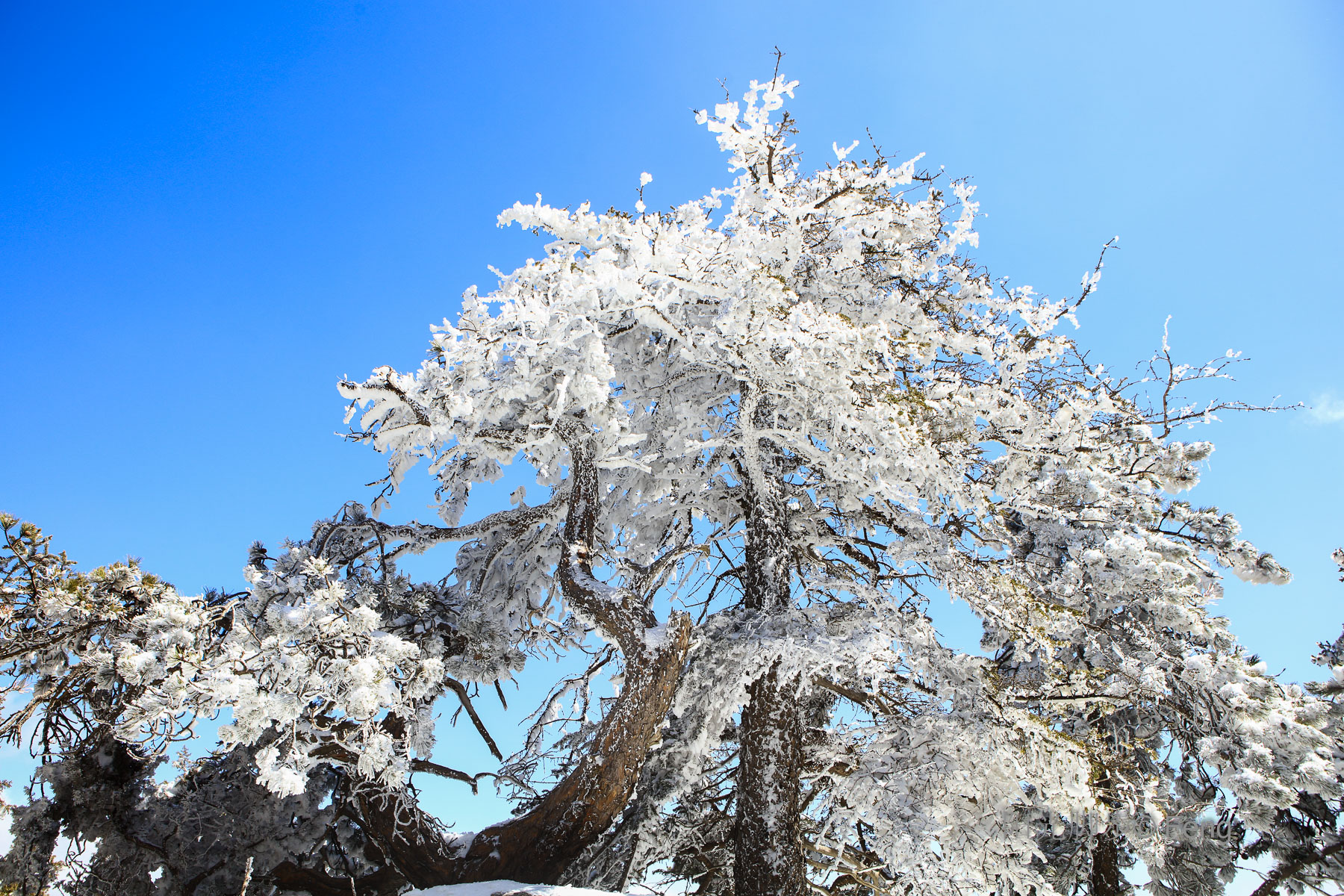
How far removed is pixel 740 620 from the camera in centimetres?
797

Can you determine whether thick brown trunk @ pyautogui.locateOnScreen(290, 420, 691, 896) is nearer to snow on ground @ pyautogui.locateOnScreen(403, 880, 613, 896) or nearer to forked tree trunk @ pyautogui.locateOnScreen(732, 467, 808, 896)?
snow on ground @ pyautogui.locateOnScreen(403, 880, 613, 896)

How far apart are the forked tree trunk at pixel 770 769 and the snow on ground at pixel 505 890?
1764 millimetres

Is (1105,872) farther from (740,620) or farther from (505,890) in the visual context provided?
(505,890)

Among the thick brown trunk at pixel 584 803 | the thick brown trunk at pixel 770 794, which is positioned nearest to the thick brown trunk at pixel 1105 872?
the thick brown trunk at pixel 770 794

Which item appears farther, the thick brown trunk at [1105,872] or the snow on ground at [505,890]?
the thick brown trunk at [1105,872]

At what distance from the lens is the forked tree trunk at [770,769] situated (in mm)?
7133

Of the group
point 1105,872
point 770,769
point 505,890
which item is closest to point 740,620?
point 770,769

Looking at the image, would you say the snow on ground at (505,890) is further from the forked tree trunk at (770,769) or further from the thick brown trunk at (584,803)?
the forked tree trunk at (770,769)

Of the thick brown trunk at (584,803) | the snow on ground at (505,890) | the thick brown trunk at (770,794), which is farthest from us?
the thick brown trunk at (770,794)

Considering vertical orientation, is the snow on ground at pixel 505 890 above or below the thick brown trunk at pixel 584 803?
below

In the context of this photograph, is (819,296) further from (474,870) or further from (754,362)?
(474,870)

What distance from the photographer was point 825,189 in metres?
9.39

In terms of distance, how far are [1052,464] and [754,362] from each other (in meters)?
4.24

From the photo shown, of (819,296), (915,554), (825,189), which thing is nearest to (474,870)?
(915,554)
